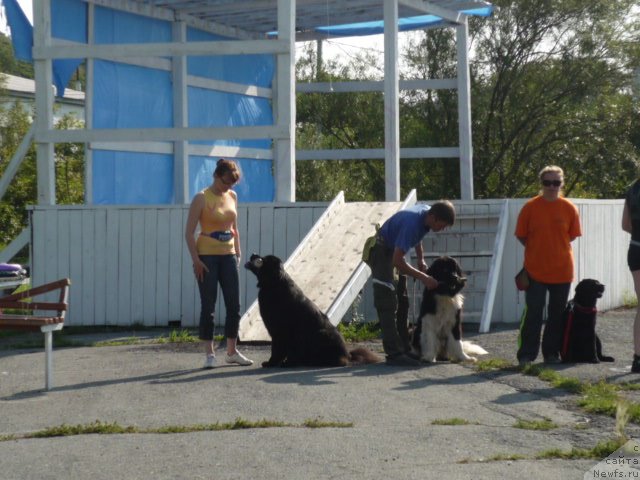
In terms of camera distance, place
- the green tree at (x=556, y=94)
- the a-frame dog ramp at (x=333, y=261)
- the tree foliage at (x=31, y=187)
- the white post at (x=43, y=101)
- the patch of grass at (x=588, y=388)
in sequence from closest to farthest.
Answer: the patch of grass at (x=588, y=388) < the a-frame dog ramp at (x=333, y=261) < the white post at (x=43, y=101) < the green tree at (x=556, y=94) < the tree foliage at (x=31, y=187)

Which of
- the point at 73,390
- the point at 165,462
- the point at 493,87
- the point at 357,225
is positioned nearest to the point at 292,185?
the point at 357,225

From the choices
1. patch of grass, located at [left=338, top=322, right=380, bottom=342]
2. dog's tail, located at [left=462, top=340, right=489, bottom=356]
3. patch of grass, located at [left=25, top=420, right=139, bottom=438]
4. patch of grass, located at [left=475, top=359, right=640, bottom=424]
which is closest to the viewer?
patch of grass, located at [left=25, top=420, right=139, bottom=438]

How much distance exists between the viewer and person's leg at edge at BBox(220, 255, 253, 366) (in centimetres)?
1096

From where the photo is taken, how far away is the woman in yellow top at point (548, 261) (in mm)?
10984

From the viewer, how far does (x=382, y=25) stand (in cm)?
2003

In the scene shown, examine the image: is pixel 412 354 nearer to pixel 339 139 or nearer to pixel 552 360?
pixel 552 360

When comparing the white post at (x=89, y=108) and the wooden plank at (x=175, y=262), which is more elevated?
the white post at (x=89, y=108)

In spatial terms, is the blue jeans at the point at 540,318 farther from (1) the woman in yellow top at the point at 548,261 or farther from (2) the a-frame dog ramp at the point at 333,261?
(2) the a-frame dog ramp at the point at 333,261

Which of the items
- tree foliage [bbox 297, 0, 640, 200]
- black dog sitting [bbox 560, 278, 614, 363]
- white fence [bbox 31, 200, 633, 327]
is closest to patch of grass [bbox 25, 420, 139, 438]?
black dog sitting [bbox 560, 278, 614, 363]

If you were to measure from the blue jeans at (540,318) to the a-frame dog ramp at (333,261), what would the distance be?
2.35 meters

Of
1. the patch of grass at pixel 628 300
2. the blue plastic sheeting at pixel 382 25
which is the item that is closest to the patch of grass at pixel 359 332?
the patch of grass at pixel 628 300

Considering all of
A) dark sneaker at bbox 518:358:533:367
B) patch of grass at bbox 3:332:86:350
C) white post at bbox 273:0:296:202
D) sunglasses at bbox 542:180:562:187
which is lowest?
patch of grass at bbox 3:332:86:350

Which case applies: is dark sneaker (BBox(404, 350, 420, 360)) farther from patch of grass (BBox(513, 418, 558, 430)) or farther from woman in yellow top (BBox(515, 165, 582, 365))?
patch of grass (BBox(513, 418, 558, 430))

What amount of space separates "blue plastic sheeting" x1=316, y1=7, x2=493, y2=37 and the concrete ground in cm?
870
